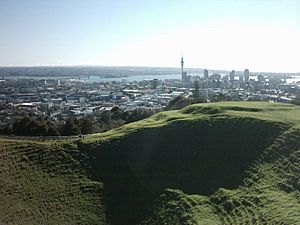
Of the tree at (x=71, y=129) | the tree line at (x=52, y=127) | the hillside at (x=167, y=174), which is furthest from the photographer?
the tree at (x=71, y=129)

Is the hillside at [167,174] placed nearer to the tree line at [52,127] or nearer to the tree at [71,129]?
the tree line at [52,127]

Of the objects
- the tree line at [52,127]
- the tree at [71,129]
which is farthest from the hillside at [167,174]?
the tree at [71,129]

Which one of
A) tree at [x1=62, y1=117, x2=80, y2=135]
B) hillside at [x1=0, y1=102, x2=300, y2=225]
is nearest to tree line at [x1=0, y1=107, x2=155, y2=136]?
tree at [x1=62, y1=117, x2=80, y2=135]

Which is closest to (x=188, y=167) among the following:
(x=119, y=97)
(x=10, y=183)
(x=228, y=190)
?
(x=228, y=190)

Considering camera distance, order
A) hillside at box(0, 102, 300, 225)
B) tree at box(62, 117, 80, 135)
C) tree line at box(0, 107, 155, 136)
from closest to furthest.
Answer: hillside at box(0, 102, 300, 225)
tree line at box(0, 107, 155, 136)
tree at box(62, 117, 80, 135)

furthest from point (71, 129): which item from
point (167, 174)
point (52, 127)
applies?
point (167, 174)

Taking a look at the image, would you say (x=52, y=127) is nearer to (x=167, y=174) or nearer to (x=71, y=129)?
(x=71, y=129)

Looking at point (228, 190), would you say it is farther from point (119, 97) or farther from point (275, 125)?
point (119, 97)

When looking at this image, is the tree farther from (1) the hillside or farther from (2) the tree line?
(1) the hillside
